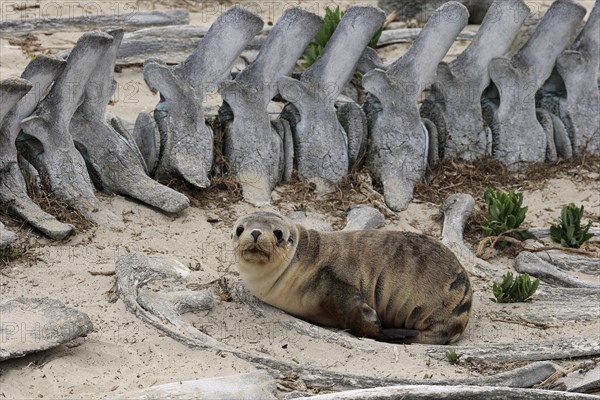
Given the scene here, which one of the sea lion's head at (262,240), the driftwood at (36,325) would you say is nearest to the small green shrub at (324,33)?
the sea lion's head at (262,240)

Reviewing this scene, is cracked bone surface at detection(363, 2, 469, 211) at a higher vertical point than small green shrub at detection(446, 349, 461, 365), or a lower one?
higher

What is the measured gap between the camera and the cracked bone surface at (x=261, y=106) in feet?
29.9

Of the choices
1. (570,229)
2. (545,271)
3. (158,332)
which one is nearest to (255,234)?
(158,332)

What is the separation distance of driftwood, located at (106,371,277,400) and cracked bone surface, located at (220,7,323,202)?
3.22 m

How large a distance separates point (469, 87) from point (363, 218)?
1923 millimetres

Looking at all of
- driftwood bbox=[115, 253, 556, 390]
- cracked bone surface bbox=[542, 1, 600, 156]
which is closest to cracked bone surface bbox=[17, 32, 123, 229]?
driftwood bbox=[115, 253, 556, 390]

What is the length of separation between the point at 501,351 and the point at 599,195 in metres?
3.29

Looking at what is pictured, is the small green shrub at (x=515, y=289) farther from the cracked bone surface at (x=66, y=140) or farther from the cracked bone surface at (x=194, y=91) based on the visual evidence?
the cracked bone surface at (x=66, y=140)

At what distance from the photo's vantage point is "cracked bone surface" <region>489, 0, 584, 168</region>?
10070mm

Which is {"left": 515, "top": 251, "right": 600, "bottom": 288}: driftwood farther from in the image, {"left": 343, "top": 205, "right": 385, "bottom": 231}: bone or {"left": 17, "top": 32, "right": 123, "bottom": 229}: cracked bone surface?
{"left": 17, "top": 32, "right": 123, "bottom": 229}: cracked bone surface

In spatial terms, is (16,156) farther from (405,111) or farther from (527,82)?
→ (527,82)

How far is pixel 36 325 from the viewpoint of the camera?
20.8 ft

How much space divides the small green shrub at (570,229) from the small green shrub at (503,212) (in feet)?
0.94

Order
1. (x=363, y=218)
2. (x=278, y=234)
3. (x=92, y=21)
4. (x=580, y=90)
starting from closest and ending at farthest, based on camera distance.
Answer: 1. (x=278, y=234)
2. (x=363, y=218)
3. (x=580, y=90)
4. (x=92, y=21)
